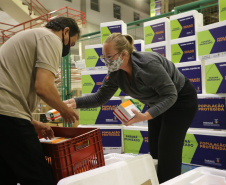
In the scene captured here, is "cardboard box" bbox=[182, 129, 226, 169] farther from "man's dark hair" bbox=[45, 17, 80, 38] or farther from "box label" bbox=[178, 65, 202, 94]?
"man's dark hair" bbox=[45, 17, 80, 38]

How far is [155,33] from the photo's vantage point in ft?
10.8

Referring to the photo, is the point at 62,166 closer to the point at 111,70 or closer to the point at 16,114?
the point at 16,114

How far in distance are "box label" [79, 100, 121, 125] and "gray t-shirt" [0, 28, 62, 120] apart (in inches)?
92.4

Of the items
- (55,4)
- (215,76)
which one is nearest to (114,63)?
(215,76)

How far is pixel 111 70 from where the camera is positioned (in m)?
1.68

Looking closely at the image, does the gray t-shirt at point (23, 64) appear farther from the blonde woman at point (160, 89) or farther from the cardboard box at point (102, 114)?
the cardboard box at point (102, 114)

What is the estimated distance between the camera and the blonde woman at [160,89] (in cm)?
148

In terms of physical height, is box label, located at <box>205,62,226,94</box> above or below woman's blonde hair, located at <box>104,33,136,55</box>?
below

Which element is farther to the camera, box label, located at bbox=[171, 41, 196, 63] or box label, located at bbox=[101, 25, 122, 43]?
box label, located at bbox=[101, 25, 122, 43]

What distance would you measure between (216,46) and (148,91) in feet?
5.16

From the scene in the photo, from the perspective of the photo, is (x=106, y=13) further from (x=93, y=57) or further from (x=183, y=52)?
(x=183, y=52)

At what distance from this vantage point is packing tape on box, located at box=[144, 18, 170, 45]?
3195 millimetres

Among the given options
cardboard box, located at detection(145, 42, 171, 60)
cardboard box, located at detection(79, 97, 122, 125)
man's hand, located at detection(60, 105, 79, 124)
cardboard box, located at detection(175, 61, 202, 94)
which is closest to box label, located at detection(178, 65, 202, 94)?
cardboard box, located at detection(175, 61, 202, 94)

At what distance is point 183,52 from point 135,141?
4.71 feet
